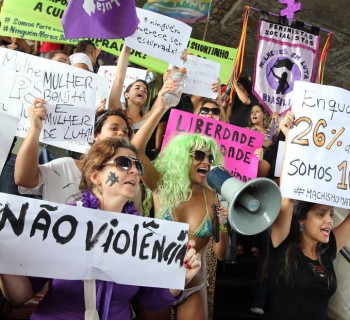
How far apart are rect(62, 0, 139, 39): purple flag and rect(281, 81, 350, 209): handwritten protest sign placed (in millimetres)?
1279

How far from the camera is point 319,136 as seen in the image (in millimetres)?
2330

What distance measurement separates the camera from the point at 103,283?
154 cm

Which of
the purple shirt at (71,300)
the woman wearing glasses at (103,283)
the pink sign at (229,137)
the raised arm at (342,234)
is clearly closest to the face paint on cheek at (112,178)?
the woman wearing glasses at (103,283)

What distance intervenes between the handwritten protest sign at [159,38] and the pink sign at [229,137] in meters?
0.49

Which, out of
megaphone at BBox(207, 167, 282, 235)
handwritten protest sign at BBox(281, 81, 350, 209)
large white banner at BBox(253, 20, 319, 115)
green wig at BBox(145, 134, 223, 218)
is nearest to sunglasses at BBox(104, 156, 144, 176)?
megaphone at BBox(207, 167, 282, 235)

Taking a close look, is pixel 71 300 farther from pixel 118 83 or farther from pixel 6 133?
pixel 118 83

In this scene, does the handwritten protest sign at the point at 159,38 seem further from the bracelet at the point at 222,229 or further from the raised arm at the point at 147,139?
the bracelet at the point at 222,229

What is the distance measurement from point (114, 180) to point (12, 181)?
44.0 inches

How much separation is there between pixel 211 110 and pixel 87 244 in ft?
7.14

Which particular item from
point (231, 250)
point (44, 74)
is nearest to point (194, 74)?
point (44, 74)

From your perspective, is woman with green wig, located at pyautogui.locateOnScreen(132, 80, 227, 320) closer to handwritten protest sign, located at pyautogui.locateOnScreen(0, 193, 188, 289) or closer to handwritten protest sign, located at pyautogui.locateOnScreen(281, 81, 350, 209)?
handwritten protest sign, located at pyautogui.locateOnScreen(281, 81, 350, 209)

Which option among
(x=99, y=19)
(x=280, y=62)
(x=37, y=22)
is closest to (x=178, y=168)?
(x=99, y=19)

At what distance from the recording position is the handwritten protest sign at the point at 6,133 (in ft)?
5.53

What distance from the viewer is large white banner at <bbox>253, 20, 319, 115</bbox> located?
12.8 ft
